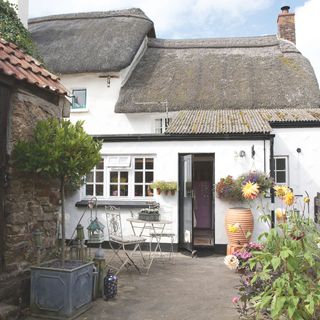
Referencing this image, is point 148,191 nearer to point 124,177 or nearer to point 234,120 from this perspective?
point 124,177

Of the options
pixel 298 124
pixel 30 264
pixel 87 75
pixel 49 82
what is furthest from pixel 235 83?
pixel 30 264

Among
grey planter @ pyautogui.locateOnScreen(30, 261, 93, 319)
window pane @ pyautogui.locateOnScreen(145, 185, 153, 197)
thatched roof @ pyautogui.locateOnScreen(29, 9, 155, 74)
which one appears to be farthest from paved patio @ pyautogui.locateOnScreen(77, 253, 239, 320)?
thatched roof @ pyautogui.locateOnScreen(29, 9, 155, 74)

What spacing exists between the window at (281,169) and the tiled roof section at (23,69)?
6013 mm

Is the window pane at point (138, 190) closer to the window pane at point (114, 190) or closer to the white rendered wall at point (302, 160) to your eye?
the window pane at point (114, 190)

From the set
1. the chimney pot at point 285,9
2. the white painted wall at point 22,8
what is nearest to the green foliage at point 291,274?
the white painted wall at point 22,8

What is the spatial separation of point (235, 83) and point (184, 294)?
8605 millimetres

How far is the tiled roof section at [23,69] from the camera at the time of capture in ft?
13.9

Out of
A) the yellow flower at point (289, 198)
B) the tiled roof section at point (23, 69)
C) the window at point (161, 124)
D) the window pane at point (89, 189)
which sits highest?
the window at point (161, 124)

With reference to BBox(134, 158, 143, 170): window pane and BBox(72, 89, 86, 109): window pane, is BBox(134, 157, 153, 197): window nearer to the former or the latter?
BBox(134, 158, 143, 170): window pane

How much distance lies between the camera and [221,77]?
12773mm

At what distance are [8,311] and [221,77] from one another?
34.5 ft

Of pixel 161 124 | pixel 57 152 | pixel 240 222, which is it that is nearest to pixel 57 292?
pixel 57 152

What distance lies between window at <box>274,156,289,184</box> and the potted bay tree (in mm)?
6158

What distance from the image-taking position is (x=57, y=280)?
4082mm
